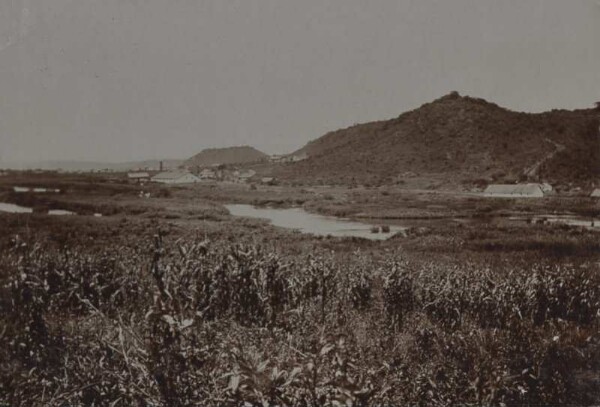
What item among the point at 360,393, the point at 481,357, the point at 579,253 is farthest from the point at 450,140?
the point at 360,393

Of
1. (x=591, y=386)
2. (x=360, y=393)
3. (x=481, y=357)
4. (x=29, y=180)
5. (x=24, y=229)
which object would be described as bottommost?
(x=591, y=386)

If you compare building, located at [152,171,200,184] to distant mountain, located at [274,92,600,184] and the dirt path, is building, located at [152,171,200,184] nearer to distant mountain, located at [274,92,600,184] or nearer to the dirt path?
distant mountain, located at [274,92,600,184]

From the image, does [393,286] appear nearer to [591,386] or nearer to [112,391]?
[591,386]

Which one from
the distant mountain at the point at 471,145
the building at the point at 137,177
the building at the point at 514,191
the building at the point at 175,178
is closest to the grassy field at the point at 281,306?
the building at the point at 137,177

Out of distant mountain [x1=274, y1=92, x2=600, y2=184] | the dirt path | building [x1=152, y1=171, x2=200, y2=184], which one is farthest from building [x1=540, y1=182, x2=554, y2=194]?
building [x1=152, y1=171, x2=200, y2=184]

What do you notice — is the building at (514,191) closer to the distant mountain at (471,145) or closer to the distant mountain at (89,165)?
the distant mountain at (471,145)
